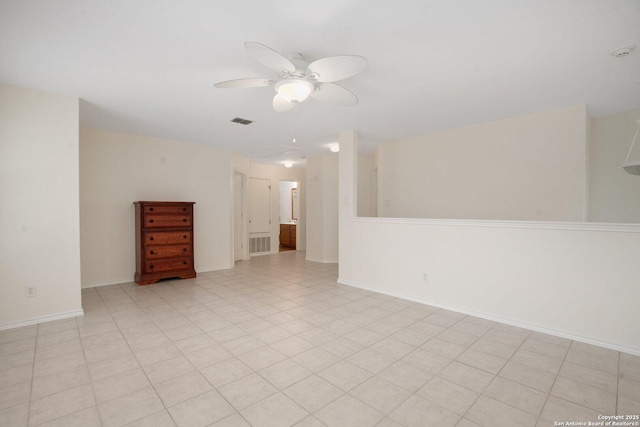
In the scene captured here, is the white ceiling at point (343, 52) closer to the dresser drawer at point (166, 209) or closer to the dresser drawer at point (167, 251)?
the dresser drawer at point (166, 209)

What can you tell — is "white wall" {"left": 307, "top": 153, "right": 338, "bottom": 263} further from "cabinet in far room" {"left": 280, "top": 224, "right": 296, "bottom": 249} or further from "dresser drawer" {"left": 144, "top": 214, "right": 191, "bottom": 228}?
"dresser drawer" {"left": 144, "top": 214, "right": 191, "bottom": 228}

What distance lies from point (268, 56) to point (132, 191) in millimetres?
4306

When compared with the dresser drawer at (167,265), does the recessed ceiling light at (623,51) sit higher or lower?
higher

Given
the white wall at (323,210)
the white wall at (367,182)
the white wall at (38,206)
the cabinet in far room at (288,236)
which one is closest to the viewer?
the white wall at (38,206)

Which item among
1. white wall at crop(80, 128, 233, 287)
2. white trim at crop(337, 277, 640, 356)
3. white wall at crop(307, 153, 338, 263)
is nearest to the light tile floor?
white trim at crop(337, 277, 640, 356)

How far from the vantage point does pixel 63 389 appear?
200cm

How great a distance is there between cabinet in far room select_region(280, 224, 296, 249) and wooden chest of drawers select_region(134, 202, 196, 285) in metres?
4.55

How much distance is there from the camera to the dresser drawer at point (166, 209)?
4.66 meters

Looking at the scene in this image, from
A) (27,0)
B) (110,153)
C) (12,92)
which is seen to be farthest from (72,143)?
(27,0)

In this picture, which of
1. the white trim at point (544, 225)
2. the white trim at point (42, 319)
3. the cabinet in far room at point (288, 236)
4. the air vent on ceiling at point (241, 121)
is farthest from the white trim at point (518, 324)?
the cabinet in far room at point (288, 236)

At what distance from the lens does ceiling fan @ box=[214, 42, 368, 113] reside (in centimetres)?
191

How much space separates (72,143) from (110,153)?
1556 millimetres

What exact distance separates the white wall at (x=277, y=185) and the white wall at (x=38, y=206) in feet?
14.0

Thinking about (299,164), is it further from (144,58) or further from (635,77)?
(635,77)
